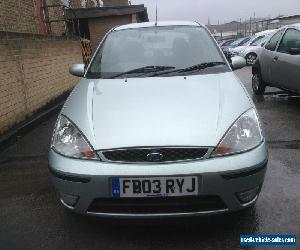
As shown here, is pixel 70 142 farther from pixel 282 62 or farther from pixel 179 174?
pixel 282 62

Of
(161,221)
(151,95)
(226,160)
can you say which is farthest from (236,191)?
(151,95)

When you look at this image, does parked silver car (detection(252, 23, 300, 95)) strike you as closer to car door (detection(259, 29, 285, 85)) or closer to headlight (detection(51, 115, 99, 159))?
car door (detection(259, 29, 285, 85))

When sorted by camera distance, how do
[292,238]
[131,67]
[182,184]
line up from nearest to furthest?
1. [182,184]
2. [292,238]
3. [131,67]

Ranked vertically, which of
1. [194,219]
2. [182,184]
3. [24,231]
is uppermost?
[182,184]

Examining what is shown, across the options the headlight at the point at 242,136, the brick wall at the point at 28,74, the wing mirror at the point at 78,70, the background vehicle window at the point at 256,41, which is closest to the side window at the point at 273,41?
the brick wall at the point at 28,74

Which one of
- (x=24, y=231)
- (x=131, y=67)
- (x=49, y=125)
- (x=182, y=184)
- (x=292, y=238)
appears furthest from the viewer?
(x=49, y=125)

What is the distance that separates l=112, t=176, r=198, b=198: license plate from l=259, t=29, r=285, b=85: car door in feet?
19.8

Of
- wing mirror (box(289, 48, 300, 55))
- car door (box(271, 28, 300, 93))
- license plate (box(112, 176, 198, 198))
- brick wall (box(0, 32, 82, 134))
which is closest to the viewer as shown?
license plate (box(112, 176, 198, 198))

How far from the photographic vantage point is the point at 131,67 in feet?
13.4

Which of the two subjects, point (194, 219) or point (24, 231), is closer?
point (194, 219)

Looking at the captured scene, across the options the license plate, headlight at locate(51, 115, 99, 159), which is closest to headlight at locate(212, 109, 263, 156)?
the license plate

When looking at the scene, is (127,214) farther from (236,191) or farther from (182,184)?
(236,191)

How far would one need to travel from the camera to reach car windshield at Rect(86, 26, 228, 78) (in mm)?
4055

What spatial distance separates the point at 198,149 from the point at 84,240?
3.47 feet
